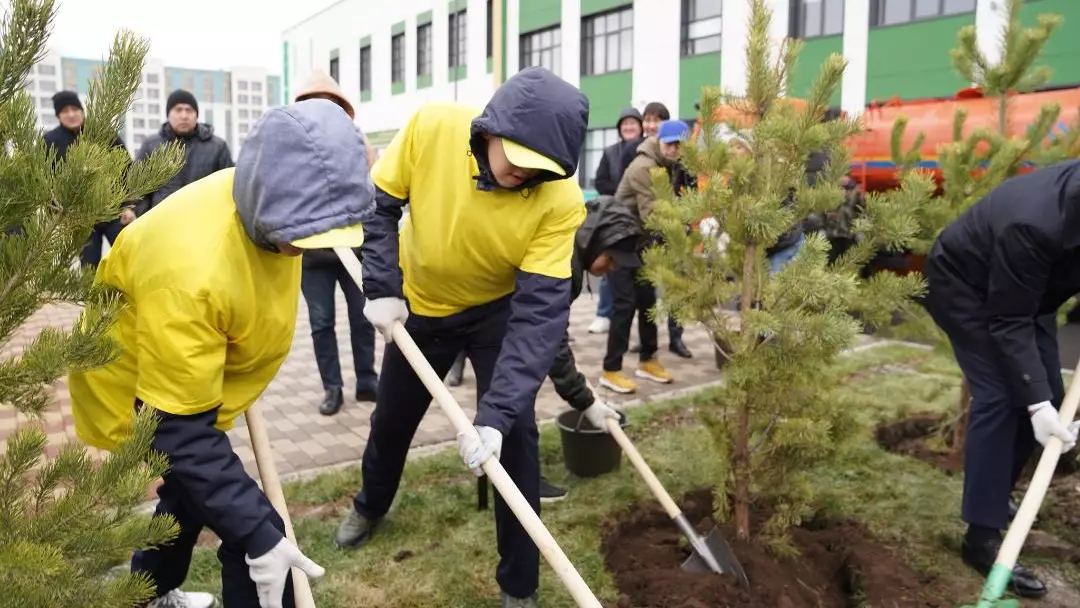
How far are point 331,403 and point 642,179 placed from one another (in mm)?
2733

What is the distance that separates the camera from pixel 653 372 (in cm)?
592

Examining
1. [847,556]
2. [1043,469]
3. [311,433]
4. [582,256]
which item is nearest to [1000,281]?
[1043,469]

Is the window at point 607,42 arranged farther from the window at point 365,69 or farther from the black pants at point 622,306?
the black pants at point 622,306

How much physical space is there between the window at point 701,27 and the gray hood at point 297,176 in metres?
14.8

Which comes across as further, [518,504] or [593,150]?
[593,150]

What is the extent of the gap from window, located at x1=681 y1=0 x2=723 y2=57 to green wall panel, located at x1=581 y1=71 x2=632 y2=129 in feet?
5.78

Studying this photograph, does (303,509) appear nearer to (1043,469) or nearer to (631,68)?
(1043,469)

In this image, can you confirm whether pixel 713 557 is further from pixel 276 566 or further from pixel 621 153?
pixel 621 153

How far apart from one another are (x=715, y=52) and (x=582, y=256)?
12.2 meters

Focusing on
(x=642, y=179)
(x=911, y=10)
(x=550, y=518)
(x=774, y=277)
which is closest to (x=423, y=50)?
(x=911, y=10)

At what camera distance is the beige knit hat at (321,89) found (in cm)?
436

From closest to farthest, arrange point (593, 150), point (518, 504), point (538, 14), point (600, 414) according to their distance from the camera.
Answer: point (518, 504)
point (600, 414)
point (593, 150)
point (538, 14)

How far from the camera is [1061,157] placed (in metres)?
4.09

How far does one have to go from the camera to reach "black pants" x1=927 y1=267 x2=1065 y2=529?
10.2 feet
